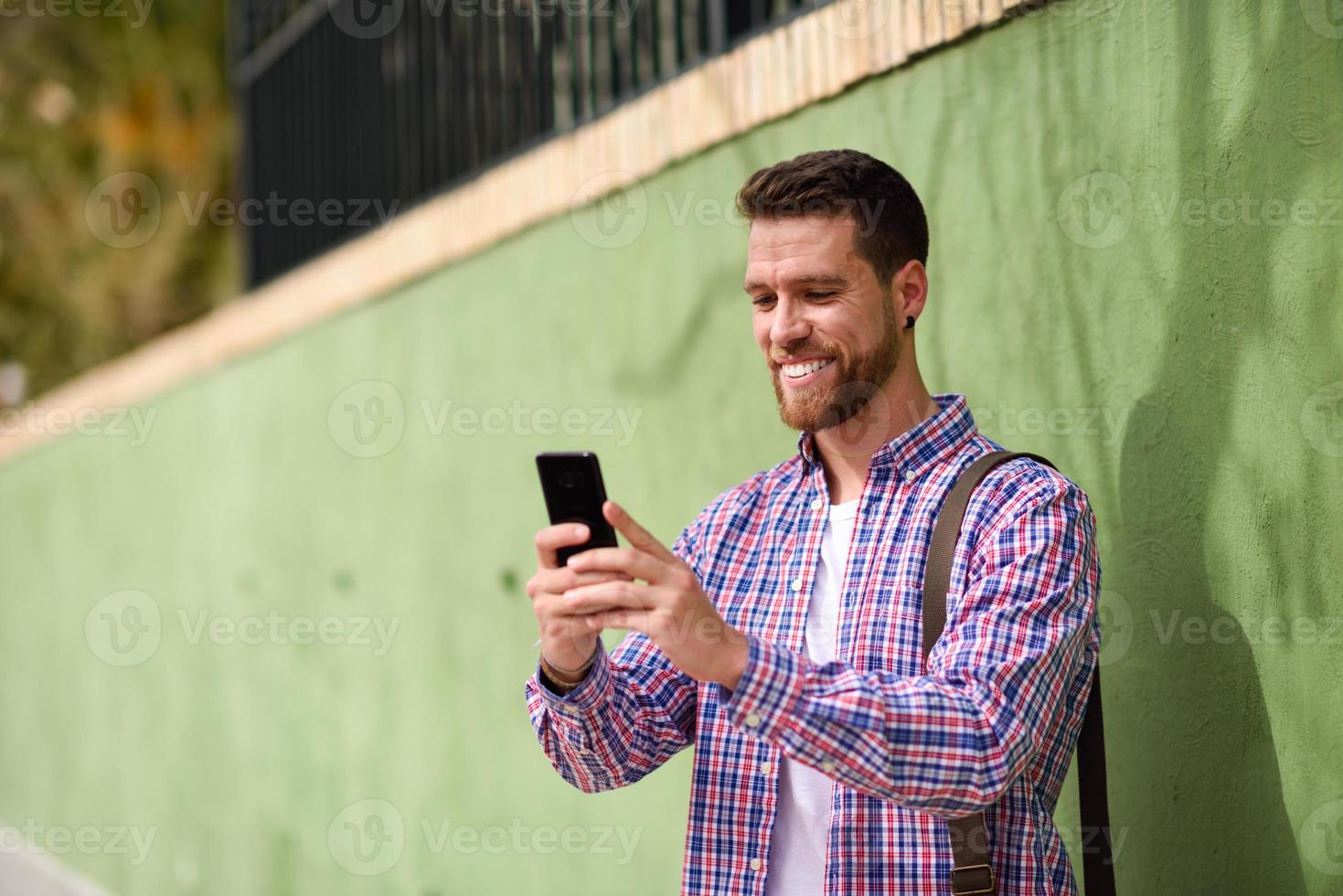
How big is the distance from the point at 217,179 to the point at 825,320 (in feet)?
56.0

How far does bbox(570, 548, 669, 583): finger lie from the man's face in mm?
522

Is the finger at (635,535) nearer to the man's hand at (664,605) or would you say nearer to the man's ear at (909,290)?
the man's hand at (664,605)

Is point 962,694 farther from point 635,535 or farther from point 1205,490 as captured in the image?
point 1205,490

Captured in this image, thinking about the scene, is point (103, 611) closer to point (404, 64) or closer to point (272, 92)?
point (272, 92)

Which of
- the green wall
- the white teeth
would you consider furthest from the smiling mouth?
the green wall

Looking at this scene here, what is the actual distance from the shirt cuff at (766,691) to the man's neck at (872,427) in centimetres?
58

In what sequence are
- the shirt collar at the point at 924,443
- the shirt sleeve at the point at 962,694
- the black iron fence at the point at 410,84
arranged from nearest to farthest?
the shirt sleeve at the point at 962,694 < the shirt collar at the point at 924,443 < the black iron fence at the point at 410,84

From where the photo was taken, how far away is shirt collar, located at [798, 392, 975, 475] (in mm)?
2525

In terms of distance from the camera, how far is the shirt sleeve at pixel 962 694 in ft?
6.68

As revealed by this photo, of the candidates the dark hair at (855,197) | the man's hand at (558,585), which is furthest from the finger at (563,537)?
the dark hair at (855,197)

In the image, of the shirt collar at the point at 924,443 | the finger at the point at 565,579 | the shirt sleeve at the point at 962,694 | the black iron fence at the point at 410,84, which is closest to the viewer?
the shirt sleeve at the point at 962,694

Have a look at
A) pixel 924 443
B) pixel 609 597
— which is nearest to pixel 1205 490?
pixel 924 443

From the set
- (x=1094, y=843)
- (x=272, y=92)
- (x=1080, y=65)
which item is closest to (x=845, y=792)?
(x=1094, y=843)

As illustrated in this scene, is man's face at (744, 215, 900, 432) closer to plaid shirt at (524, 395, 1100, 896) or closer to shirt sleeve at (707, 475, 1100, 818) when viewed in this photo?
plaid shirt at (524, 395, 1100, 896)
